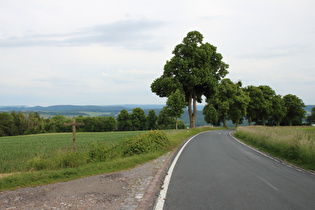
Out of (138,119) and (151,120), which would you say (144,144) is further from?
A: (151,120)

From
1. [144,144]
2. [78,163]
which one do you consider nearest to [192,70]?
[144,144]

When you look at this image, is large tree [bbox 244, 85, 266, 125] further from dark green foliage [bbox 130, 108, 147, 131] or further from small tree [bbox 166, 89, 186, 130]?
dark green foliage [bbox 130, 108, 147, 131]

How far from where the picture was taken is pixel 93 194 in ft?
16.4

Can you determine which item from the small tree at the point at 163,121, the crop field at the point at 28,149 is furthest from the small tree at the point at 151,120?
the crop field at the point at 28,149

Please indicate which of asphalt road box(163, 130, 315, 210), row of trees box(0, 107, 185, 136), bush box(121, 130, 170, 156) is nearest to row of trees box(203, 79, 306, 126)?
bush box(121, 130, 170, 156)

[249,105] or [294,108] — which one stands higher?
[249,105]

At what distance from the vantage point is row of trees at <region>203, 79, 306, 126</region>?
5253cm

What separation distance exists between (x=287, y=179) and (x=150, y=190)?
164 inches

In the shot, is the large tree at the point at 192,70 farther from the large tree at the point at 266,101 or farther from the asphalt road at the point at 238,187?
the large tree at the point at 266,101

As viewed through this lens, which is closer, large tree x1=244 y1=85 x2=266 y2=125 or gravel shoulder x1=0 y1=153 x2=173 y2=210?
gravel shoulder x1=0 y1=153 x2=173 y2=210

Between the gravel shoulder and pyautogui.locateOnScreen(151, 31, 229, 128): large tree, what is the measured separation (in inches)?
937

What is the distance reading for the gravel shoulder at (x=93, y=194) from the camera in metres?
4.40

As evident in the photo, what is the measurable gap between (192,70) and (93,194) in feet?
89.5

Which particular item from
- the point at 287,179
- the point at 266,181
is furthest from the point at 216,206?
the point at 287,179
